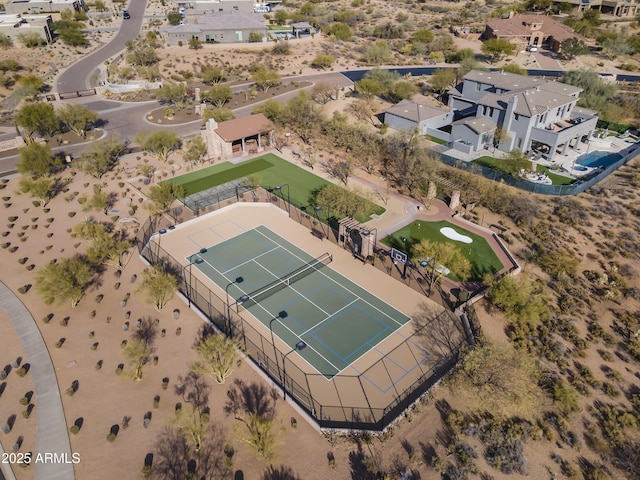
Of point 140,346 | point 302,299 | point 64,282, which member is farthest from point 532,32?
point 140,346

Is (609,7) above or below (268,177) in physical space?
above

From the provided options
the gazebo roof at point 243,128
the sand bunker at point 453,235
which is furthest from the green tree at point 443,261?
the gazebo roof at point 243,128

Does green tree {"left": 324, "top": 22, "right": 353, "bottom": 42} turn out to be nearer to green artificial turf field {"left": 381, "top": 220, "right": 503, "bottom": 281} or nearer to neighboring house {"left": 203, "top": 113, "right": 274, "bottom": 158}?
neighboring house {"left": 203, "top": 113, "right": 274, "bottom": 158}

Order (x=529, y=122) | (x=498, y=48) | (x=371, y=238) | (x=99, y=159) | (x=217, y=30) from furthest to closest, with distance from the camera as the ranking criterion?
(x=217, y=30) < (x=498, y=48) < (x=529, y=122) < (x=99, y=159) < (x=371, y=238)

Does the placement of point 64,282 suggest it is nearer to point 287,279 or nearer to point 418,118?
point 287,279

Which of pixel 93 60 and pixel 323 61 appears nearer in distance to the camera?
pixel 323 61

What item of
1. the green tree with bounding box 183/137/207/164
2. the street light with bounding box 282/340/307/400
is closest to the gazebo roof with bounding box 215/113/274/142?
the green tree with bounding box 183/137/207/164

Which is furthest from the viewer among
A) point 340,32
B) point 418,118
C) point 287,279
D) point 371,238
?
point 340,32

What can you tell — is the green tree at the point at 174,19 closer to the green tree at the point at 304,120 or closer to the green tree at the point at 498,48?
the green tree at the point at 304,120

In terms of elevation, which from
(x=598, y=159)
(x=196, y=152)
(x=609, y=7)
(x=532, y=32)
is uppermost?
(x=609, y=7)
